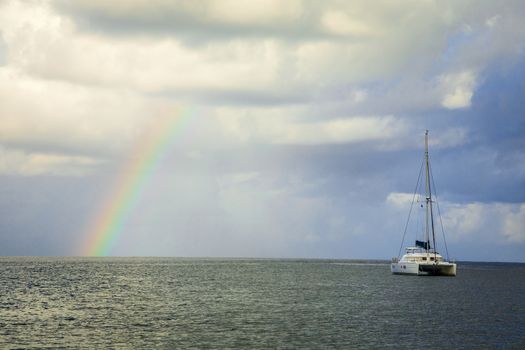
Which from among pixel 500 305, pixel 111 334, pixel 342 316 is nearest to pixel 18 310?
pixel 111 334

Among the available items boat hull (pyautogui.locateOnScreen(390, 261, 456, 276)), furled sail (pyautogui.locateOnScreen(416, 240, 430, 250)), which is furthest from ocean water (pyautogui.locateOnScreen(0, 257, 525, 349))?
furled sail (pyautogui.locateOnScreen(416, 240, 430, 250))

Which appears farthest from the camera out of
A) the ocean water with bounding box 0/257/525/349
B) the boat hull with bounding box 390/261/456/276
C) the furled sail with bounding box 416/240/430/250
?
the furled sail with bounding box 416/240/430/250

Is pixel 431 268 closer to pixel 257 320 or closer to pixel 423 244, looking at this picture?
pixel 423 244

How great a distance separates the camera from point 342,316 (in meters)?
78.0

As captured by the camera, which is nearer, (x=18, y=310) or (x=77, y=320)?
(x=77, y=320)

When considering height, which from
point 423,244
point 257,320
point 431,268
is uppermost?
point 423,244

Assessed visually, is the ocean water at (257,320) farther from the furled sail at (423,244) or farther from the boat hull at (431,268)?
the furled sail at (423,244)

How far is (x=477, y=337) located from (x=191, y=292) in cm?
6565

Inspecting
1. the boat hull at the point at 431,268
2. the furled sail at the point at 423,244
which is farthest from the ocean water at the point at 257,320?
the furled sail at the point at 423,244

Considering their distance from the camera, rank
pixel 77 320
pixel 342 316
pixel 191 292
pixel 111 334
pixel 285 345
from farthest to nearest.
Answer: pixel 191 292 → pixel 342 316 → pixel 77 320 → pixel 111 334 → pixel 285 345

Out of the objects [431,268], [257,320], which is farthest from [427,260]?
[257,320]

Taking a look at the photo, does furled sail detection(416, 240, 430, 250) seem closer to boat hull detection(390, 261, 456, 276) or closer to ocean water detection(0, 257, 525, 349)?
boat hull detection(390, 261, 456, 276)

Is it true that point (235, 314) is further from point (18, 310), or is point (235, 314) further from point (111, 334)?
point (18, 310)

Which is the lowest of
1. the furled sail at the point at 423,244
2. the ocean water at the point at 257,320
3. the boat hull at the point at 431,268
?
the ocean water at the point at 257,320
